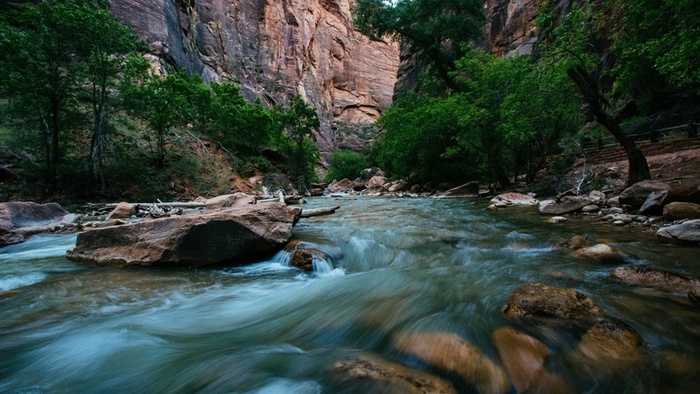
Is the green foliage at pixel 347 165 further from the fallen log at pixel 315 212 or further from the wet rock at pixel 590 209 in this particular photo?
the wet rock at pixel 590 209

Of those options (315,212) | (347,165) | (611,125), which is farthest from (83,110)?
(347,165)

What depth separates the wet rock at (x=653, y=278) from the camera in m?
2.74

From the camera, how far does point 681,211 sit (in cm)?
549

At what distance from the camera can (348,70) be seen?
73.8 meters

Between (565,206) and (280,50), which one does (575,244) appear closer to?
(565,206)

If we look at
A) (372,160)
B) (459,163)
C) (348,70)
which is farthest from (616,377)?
(348,70)

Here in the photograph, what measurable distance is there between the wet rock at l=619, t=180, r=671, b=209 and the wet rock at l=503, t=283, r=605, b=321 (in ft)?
21.1

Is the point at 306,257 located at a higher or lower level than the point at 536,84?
lower

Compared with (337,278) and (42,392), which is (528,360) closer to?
(337,278)

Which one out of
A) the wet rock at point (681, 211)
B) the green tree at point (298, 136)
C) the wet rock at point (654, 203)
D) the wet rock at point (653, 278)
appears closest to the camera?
the wet rock at point (653, 278)

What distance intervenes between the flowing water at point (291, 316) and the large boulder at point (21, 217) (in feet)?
6.90

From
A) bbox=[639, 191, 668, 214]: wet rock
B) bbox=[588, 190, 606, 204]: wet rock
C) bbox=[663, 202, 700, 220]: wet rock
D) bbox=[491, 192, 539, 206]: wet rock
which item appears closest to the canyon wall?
bbox=[491, 192, 539, 206]: wet rock

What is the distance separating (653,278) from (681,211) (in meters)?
4.11

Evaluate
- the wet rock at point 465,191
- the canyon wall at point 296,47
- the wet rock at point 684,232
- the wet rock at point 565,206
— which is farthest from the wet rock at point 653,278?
the canyon wall at point 296,47
